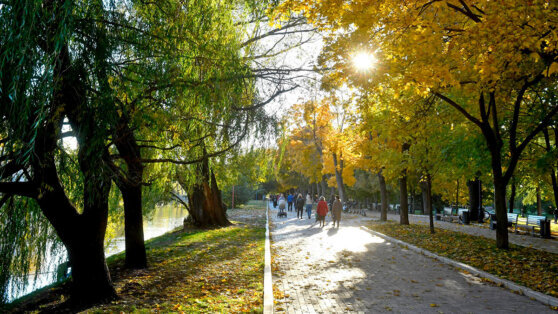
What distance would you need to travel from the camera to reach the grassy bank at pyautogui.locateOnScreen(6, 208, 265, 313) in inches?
267

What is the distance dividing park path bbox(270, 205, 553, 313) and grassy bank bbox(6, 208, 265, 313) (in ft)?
2.28

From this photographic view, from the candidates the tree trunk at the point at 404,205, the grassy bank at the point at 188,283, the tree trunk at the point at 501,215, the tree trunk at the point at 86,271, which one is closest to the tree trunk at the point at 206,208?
the grassy bank at the point at 188,283

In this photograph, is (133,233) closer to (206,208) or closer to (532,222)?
(206,208)

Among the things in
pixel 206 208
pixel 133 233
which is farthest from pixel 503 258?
pixel 206 208

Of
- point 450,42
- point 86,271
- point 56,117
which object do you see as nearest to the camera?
point 56,117

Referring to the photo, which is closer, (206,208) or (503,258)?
(503,258)

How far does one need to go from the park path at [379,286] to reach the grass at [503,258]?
0.76 metres

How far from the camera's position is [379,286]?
788 cm

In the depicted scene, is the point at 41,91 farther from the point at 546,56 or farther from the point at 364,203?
the point at 364,203

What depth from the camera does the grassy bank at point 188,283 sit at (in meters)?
6.78

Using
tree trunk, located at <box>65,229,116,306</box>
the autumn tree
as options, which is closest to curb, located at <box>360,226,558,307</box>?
the autumn tree

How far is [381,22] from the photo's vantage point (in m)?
8.64

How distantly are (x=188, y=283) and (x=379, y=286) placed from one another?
4.23m

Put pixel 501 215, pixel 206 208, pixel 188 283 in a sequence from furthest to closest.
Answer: pixel 206 208, pixel 501 215, pixel 188 283
